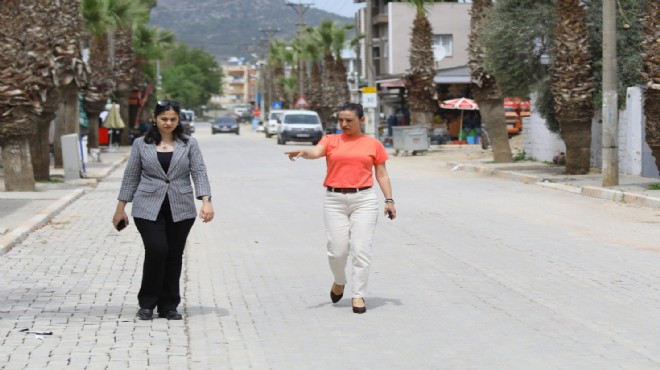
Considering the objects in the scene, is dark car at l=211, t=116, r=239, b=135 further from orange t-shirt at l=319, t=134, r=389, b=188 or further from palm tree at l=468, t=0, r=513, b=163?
orange t-shirt at l=319, t=134, r=389, b=188

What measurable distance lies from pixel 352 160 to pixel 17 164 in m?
15.7

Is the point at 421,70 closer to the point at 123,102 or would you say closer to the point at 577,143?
the point at 123,102

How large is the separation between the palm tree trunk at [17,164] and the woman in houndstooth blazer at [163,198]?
1522 cm

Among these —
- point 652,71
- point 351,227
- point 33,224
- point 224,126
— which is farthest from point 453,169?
point 224,126

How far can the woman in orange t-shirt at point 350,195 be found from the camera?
994cm

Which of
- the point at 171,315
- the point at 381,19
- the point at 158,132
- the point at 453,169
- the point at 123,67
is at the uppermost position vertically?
the point at 381,19

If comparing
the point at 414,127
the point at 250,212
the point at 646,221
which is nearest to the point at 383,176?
the point at 646,221

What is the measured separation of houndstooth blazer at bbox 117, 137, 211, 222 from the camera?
30.8ft

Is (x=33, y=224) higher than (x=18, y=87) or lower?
lower

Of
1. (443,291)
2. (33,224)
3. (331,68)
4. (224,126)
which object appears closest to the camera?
(443,291)

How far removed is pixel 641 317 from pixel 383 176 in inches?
91.6

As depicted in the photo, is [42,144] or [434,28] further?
[434,28]

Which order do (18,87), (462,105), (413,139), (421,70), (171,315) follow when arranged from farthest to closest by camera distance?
(462,105) → (421,70) → (413,139) → (18,87) → (171,315)

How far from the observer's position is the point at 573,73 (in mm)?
27359
